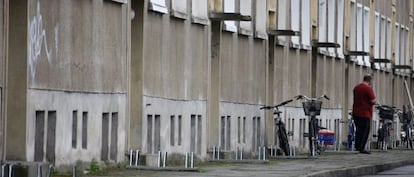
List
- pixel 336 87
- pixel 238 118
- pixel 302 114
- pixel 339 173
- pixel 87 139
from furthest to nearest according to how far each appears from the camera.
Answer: pixel 336 87 → pixel 302 114 → pixel 238 118 → pixel 339 173 → pixel 87 139

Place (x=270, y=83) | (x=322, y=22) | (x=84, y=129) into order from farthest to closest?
(x=322, y=22), (x=270, y=83), (x=84, y=129)

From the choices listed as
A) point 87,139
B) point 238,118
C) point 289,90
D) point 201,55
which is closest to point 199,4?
point 201,55

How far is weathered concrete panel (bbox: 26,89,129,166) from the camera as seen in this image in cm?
2038

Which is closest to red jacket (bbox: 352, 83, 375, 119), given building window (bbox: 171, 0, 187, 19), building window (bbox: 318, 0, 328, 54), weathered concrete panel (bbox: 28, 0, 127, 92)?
building window (bbox: 318, 0, 328, 54)

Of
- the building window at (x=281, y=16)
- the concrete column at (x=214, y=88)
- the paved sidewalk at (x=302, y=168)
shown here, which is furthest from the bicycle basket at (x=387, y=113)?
the concrete column at (x=214, y=88)

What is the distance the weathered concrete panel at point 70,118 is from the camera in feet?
66.8

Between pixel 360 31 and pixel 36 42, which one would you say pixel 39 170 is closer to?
pixel 36 42

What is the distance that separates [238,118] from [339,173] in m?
6.13

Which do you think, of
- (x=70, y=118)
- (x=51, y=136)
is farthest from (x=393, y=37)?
(x=51, y=136)

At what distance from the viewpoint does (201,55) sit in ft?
95.3

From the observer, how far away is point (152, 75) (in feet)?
84.8

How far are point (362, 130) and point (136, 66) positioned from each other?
13.8m

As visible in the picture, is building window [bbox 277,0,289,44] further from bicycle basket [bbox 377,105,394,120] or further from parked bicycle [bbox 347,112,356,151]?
Answer: bicycle basket [bbox 377,105,394,120]

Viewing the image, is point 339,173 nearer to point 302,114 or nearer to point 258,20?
point 258,20
